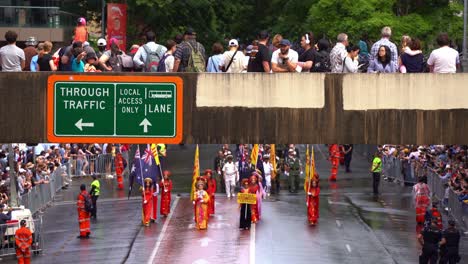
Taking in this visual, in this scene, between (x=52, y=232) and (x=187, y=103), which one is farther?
(x=52, y=232)

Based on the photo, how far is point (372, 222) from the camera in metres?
43.5

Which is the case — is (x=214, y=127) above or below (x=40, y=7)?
below

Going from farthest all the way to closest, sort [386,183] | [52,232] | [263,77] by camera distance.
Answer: [386,183]
[52,232]
[263,77]

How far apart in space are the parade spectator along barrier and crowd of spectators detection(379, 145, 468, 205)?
14.1 meters

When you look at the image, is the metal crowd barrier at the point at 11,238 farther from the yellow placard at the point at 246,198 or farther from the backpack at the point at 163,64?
the backpack at the point at 163,64

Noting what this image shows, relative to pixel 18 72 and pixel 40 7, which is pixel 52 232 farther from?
pixel 40 7

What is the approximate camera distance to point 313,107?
2639cm

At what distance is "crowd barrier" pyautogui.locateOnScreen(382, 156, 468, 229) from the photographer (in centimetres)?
4138

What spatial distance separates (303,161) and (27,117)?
3673cm

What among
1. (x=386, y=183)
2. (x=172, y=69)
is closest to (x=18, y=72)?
(x=172, y=69)

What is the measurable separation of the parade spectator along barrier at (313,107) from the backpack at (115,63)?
68.7 inches

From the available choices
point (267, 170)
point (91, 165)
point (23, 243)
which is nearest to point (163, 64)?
point (23, 243)

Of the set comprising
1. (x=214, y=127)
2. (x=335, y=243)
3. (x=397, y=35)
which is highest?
(x=397, y=35)

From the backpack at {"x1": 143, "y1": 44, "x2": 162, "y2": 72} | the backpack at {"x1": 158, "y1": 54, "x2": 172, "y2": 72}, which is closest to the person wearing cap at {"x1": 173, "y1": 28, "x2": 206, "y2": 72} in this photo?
the backpack at {"x1": 158, "y1": 54, "x2": 172, "y2": 72}
